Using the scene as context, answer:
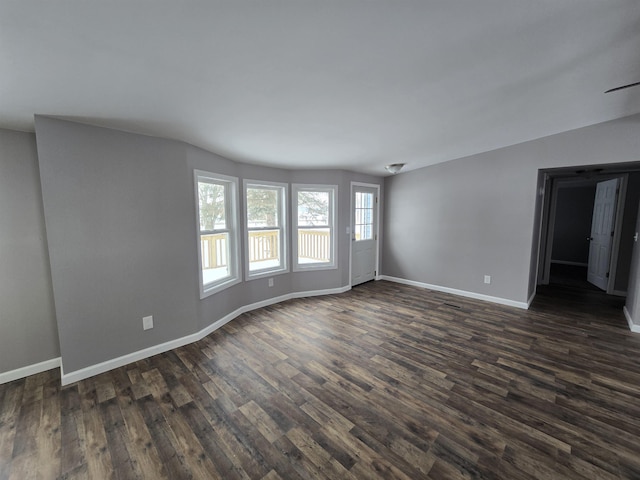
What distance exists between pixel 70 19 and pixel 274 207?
323cm

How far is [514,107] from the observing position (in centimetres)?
255

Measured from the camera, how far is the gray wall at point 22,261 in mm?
2279

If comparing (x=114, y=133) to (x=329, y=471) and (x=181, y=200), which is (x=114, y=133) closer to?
(x=181, y=200)

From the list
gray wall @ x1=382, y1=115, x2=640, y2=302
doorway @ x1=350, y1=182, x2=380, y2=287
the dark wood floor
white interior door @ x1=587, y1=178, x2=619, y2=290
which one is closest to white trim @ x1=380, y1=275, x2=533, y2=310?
gray wall @ x1=382, y1=115, x2=640, y2=302

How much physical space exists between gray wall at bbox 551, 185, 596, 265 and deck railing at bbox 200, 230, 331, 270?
7.32m

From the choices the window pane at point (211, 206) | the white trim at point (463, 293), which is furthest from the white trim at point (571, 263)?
the window pane at point (211, 206)

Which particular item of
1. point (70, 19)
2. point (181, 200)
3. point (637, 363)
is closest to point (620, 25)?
point (70, 19)

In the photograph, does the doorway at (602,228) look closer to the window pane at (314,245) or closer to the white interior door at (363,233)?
the white interior door at (363,233)

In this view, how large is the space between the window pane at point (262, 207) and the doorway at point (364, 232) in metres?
1.53

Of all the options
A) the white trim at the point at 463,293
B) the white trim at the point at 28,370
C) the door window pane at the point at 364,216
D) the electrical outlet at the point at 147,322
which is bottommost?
the white trim at the point at 28,370

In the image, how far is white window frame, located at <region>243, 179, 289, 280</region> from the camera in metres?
3.83

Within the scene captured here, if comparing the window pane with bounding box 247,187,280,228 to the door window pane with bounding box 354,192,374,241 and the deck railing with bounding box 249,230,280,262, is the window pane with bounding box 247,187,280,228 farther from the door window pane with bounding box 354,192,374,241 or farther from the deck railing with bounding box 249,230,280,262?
the door window pane with bounding box 354,192,374,241

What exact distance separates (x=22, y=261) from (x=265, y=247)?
264 centimetres

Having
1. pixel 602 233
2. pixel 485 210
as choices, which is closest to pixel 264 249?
pixel 485 210
